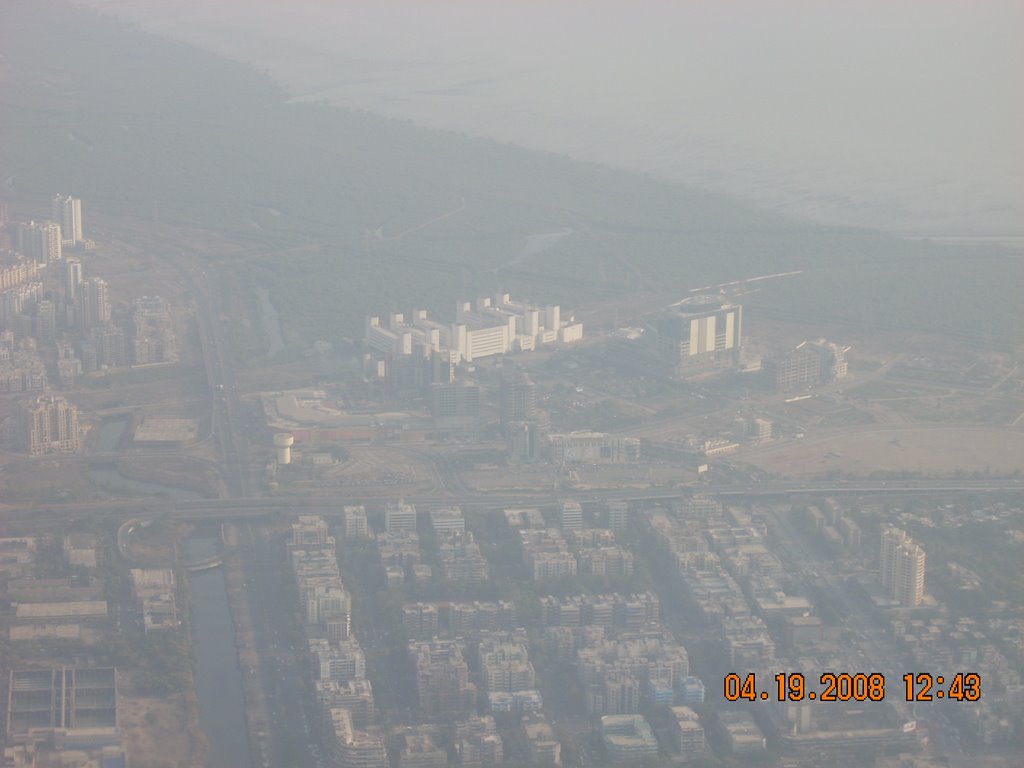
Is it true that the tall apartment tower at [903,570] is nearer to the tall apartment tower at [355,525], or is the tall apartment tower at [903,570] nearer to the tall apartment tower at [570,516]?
the tall apartment tower at [570,516]

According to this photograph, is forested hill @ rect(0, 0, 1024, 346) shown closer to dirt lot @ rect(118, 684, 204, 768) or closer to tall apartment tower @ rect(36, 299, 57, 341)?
tall apartment tower @ rect(36, 299, 57, 341)

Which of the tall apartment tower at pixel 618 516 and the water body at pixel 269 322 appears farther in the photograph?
the water body at pixel 269 322

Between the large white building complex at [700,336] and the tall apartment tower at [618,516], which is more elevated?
the large white building complex at [700,336]

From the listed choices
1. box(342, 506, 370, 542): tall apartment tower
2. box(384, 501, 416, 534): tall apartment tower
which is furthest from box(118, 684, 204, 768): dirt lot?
box(384, 501, 416, 534): tall apartment tower
